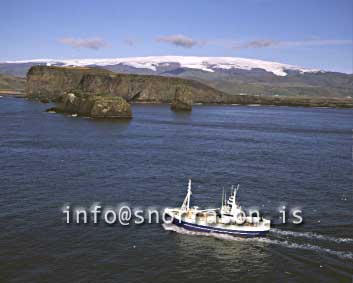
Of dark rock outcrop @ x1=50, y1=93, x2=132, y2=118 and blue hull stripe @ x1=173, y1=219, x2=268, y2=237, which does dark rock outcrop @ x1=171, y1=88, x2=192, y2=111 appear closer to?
dark rock outcrop @ x1=50, y1=93, x2=132, y2=118

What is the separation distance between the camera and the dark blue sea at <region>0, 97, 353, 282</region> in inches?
1229

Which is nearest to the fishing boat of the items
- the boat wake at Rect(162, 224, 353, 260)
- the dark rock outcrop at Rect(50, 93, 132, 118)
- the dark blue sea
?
the boat wake at Rect(162, 224, 353, 260)

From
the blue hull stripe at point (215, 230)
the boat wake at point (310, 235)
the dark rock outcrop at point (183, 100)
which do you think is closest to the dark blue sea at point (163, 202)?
the boat wake at point (310, 235)

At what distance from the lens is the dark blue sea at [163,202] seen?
3122 centimetres

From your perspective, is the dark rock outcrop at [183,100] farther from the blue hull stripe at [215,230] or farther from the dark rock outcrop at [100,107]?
A: the blue hull stripe at [215,230]

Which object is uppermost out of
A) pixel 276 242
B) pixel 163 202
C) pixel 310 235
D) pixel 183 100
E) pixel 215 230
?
pixel 183 100

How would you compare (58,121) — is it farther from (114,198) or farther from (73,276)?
(73,276)

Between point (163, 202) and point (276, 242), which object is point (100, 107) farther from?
point (276, 242)

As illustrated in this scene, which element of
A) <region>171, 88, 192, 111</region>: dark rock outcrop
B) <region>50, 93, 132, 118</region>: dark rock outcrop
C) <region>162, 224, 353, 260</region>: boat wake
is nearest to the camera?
<region>162, 224, 353, 260</region>: boat wake

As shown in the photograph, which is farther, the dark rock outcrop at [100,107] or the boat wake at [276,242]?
the dark rock outcrop at [100,107]

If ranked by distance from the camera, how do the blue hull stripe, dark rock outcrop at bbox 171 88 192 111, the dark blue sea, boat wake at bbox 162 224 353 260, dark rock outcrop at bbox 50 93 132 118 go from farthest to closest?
dark rock outcrop at bbox 171 88 192 111, dark rock outcrop at bbox 50 93 132 118, the blue hull stripe, boat wake at bbox 162 224 353 260, the dark blue sea

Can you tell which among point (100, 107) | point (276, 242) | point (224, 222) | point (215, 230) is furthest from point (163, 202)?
point (100, 107)

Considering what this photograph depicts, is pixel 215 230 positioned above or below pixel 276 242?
above

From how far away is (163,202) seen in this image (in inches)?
1790
